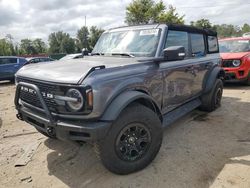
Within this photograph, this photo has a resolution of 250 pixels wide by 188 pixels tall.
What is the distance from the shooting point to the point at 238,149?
3828mm

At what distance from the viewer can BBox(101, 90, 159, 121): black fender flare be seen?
2797 mm

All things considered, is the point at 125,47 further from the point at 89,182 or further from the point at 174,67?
the point at 89,182

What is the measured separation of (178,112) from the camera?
4.47m

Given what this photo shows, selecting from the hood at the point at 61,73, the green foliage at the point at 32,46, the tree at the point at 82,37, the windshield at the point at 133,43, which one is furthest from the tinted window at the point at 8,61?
the green foliage at the point at 32,46

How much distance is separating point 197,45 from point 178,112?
5.10 ft

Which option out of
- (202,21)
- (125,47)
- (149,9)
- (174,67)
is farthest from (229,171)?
(202,21)

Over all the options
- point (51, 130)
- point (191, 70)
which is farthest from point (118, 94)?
point (191, 70)

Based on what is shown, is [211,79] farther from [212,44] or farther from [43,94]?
[43,94]

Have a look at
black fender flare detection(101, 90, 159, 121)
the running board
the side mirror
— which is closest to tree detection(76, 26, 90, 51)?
A: the running board

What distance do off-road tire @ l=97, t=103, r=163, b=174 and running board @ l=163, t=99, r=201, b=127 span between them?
60 centimetres

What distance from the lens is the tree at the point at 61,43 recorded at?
74812mm

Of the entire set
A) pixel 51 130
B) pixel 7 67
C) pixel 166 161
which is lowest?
pixel 166 161

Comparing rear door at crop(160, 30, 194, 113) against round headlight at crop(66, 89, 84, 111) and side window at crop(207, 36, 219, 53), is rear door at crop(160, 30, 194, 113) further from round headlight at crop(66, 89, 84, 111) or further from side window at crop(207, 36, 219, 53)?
round headlight at crop(66, 89, 84, 111)

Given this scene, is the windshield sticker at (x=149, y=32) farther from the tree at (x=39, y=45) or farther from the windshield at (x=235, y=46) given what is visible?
the tree at (x=39, y=45)
